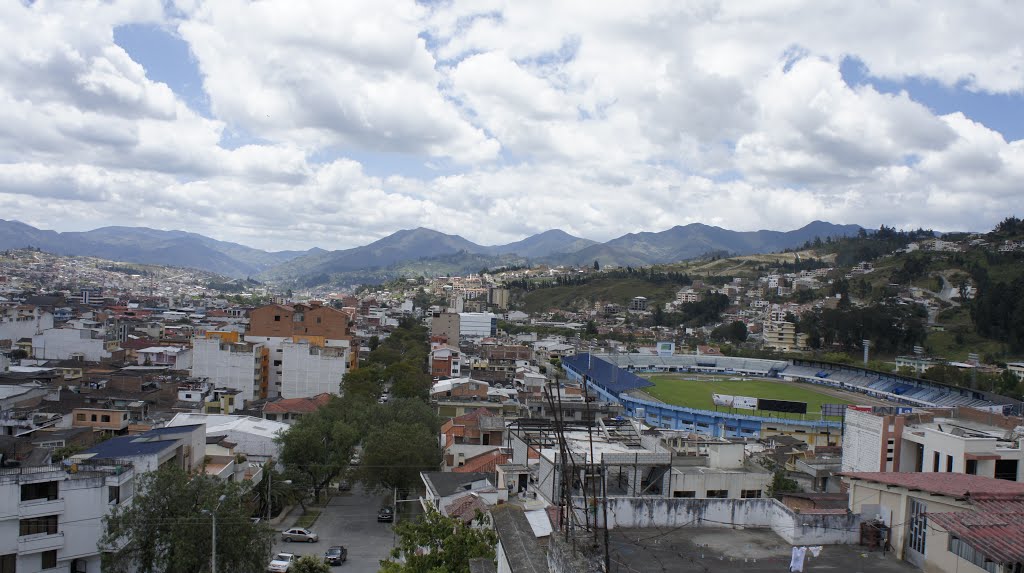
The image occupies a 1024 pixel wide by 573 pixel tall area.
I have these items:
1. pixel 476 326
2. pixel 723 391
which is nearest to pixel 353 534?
pixel 723 391

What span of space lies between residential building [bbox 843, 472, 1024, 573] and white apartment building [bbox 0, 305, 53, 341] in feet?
188

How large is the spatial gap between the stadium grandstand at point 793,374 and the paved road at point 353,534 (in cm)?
2618

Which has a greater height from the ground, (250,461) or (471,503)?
(471,503)

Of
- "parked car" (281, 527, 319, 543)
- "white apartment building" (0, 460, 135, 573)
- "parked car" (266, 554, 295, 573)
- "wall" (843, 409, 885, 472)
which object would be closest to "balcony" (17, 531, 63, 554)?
"white apartment building" (0, 460, 135, 573)

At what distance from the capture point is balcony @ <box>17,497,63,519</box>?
1372cm

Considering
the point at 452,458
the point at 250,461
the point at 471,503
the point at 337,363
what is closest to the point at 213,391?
the point at 337,363

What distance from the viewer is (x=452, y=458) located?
24.1m

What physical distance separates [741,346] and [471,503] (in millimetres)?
72410

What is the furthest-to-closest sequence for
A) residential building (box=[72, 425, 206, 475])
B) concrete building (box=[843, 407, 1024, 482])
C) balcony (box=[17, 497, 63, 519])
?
residential building (box=[72, 425, 206, 475])
concrete building (box=[843, 407, 1024, 482])
balcony (box=[17, 497, 63, 519])

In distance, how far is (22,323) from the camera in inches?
2088

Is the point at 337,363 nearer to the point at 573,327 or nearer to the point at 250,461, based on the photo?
the point at 250,461

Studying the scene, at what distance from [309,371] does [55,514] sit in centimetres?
2585

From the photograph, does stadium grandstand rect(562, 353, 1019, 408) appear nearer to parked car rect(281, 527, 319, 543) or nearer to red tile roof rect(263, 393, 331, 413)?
red tile roof rect(263, 393, 331, 413)

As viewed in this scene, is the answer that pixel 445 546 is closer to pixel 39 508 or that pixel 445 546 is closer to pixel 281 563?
pixel 281 563
